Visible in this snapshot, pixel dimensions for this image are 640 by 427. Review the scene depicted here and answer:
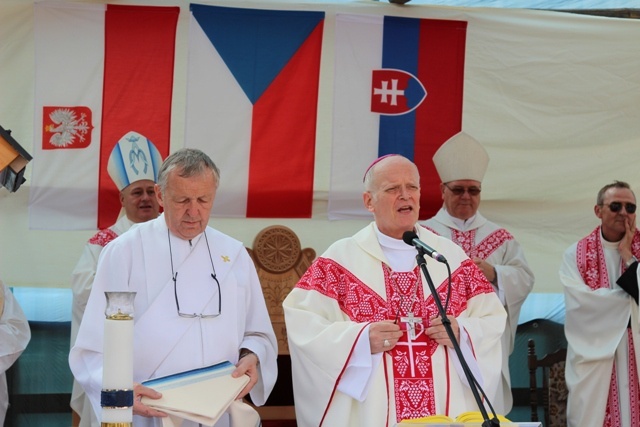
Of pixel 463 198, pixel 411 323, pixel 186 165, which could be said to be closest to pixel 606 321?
pixel 463 198

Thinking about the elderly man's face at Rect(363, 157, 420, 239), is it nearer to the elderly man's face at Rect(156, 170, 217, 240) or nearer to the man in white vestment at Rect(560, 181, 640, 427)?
the elderly man's face at Rect(156, 170, 217, 240)

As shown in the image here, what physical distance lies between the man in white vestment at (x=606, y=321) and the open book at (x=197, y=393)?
Result: 3.67m

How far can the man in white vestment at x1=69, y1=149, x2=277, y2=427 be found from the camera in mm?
4863

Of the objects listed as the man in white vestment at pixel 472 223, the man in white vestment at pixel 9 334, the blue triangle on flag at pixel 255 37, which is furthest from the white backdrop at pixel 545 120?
the man in white vestment at pixel 9 334

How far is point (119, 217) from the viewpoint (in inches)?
306

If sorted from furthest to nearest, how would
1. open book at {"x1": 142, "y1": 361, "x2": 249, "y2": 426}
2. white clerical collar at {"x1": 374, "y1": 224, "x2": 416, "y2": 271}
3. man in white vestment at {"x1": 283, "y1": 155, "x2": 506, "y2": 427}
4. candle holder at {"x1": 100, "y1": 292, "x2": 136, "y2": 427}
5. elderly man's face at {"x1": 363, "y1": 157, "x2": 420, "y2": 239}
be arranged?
white clerical collar at {"x1": 374, "y1": 224, "x2": 416, "y2": 271} → elderly man's face at {"x1": 363, "y1": 157, "x2": 420, "y2": 239} → man in white vestment at {"x1": 283, "y1": 155, "x2": 506, "y2": 427} → open book at {"x1": 142, "y1": 361, "x2": 249, "y2": 426} → candle holder at {"x1": 100, "y1": 292, "x2": 136, "y2": 427}

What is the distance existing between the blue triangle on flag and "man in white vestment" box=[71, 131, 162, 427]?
3.12 ft

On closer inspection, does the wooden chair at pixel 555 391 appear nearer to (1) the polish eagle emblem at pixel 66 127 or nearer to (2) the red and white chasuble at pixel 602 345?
(2) the red and white chasuble at pixel 602 345

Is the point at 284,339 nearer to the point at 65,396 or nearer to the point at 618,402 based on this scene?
the point at 65,396

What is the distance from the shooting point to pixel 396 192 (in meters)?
5.42

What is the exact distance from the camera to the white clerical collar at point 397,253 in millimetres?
5629

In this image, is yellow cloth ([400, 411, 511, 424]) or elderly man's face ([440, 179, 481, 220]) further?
elderly man's face ([440, 179, 481, 220])

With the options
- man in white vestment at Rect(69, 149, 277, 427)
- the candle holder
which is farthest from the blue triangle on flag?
the candle holder

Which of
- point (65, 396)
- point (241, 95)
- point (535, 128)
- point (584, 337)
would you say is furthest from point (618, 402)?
point (65, 396)
